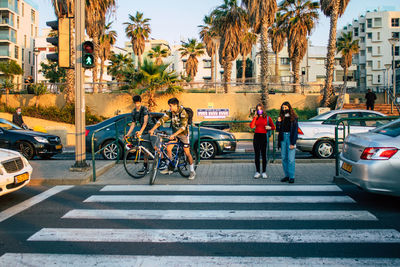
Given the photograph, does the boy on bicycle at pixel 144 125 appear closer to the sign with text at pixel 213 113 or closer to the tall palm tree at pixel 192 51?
the sign with text at pixel 213 113

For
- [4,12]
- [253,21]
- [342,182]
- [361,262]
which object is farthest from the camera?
[4,12]

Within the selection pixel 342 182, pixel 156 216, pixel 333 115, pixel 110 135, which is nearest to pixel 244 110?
pixel 333 115

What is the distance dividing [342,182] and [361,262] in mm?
4477

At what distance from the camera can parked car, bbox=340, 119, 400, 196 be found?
227 inches

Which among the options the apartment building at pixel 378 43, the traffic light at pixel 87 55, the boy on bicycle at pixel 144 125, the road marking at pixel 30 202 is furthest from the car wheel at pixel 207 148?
the apartment building at pixel 378 43

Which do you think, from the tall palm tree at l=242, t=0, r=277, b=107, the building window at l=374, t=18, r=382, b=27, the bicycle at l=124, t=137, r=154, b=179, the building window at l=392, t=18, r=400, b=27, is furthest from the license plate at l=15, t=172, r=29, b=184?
the building window at l=392, t=18, r=400, b=27

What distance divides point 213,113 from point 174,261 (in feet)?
77.9

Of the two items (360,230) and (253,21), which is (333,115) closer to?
(360,230)

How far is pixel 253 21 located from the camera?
2609 cm

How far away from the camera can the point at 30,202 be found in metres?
6.80

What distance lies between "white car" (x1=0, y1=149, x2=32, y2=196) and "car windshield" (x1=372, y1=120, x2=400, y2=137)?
654 cm

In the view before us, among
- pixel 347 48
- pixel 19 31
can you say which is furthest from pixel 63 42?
pixel 19 31

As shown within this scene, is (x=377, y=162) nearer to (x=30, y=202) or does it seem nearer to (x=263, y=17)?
(x=30, y=202)

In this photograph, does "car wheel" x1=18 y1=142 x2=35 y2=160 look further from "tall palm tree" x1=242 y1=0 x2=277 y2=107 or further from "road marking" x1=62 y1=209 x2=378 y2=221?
"tall palm tree" x1=242 y1=0 x2=277 y2=107
